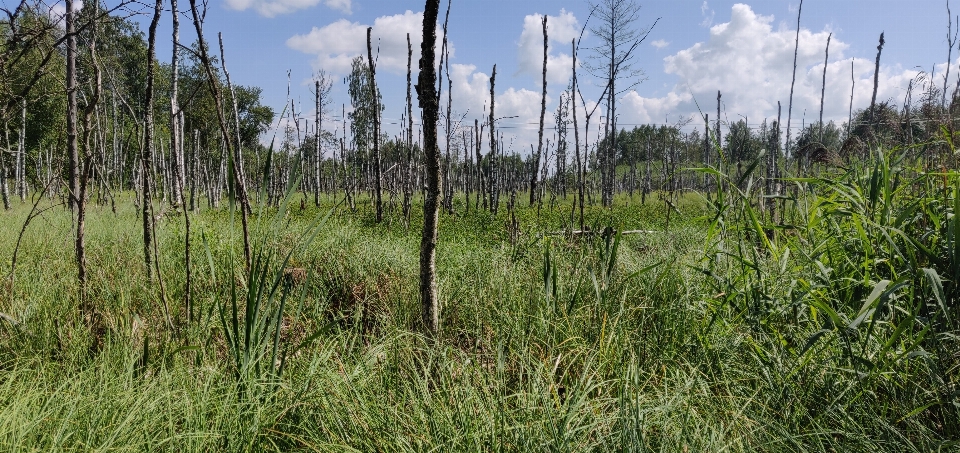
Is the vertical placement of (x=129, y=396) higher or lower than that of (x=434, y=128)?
lower

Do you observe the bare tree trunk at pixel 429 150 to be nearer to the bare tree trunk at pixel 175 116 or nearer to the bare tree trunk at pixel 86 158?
the bare tree trunk at pixel 175 116

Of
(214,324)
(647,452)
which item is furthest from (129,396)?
(647,452)

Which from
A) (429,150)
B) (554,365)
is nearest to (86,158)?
(429,150)

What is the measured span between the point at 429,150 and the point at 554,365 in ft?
4.12

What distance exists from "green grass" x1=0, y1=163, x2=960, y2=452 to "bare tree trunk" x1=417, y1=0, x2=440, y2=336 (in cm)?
26

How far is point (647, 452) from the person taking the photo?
1605 millimetres

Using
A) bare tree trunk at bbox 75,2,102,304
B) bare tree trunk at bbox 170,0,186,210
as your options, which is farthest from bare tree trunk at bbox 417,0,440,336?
bare tree trunk at bbox 75,2,102,304

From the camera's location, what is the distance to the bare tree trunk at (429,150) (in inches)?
101

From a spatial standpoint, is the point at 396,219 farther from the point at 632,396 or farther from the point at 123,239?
the point at 632,396

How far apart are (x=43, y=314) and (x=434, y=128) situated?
2.79 meters

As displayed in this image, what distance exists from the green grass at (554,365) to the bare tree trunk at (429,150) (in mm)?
263

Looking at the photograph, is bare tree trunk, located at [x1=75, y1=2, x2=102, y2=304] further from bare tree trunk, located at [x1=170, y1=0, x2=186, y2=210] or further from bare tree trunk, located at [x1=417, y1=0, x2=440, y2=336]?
bare tree trunk, located at [x1=417, y1=0, x2=440, y2=336]

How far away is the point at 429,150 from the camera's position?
8.71 feet

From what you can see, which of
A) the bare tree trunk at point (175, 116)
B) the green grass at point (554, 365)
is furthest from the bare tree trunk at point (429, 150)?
the bare tree trunk at point (175, 116)
